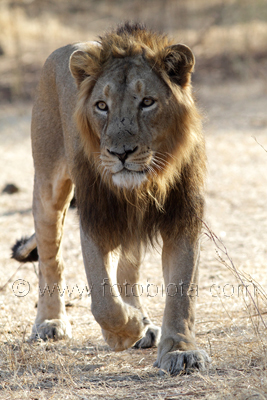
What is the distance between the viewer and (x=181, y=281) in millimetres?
3354

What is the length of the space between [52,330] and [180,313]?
4.46ft

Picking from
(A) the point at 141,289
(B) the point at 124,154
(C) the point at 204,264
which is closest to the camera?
(B) the point at 124,154

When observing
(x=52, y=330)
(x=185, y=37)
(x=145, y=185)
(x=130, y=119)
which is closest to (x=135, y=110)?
(x=130, y=119)

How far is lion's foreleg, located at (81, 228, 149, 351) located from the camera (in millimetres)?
3273

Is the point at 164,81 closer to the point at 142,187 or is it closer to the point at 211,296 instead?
the point at 142,187

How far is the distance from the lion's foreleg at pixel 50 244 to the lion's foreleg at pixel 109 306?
0.98 metres

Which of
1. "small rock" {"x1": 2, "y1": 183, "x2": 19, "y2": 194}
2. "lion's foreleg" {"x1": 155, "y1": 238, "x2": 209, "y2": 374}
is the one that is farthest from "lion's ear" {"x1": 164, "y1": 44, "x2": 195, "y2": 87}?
"small rock" {"x1": 2, "y1": 183, "x2": 19, "y2": 194}

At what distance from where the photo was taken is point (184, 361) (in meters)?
3.16

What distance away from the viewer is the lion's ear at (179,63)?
3.32 m

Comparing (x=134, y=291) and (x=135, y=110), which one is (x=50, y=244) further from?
(x=135, y=110)

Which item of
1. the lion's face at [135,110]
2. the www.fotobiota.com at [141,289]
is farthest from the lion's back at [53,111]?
the www.fotobiota.com at [141,289]

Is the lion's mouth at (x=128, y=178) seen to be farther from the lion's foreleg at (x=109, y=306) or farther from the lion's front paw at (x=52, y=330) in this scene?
the lion's front paw at (x=52, y=330)

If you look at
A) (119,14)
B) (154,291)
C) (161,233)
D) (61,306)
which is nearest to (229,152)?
(154,291)

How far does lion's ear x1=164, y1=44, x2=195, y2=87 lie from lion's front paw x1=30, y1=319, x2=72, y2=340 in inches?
81.0
